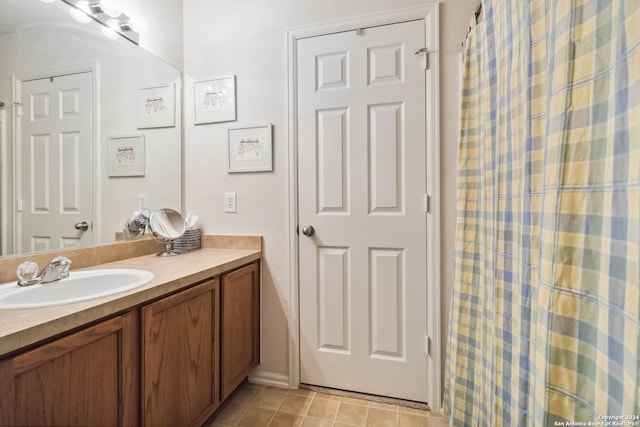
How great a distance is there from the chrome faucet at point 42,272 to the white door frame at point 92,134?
0.55ft

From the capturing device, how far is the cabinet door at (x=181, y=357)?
3.41ft

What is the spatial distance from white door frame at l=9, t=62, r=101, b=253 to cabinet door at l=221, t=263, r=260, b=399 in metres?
0.73

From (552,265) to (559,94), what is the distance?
0.35m

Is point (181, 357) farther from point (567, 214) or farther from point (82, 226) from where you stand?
point (567, 214)

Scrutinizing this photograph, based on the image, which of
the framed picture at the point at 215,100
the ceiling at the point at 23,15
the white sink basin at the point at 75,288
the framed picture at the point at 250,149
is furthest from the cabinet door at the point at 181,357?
the ceiling at the point at 23,15

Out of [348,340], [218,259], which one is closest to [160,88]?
[218,259]

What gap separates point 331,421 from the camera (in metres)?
1.49

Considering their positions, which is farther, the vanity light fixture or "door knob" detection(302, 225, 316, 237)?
"door knob" detection(302, 225, 316, 237)

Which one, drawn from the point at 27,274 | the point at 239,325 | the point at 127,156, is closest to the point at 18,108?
the point at 127,156

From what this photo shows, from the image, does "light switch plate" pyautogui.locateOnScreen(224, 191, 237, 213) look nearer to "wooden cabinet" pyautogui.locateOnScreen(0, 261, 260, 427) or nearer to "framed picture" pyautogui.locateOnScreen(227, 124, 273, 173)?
"framed picture" pyautogui.locateOnScreen(227, 124, 273, 173)

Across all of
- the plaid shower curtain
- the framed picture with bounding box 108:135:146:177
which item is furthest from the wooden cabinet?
the plaid shower curtain

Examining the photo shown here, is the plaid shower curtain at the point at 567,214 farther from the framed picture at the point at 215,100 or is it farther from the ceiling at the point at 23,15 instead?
the ceiling at the point at 23,15

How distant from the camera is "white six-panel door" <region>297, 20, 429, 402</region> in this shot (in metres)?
1.59

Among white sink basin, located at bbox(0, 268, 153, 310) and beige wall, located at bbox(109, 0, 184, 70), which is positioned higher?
beige wall, located at bbox(109, 0, 184, 70)
